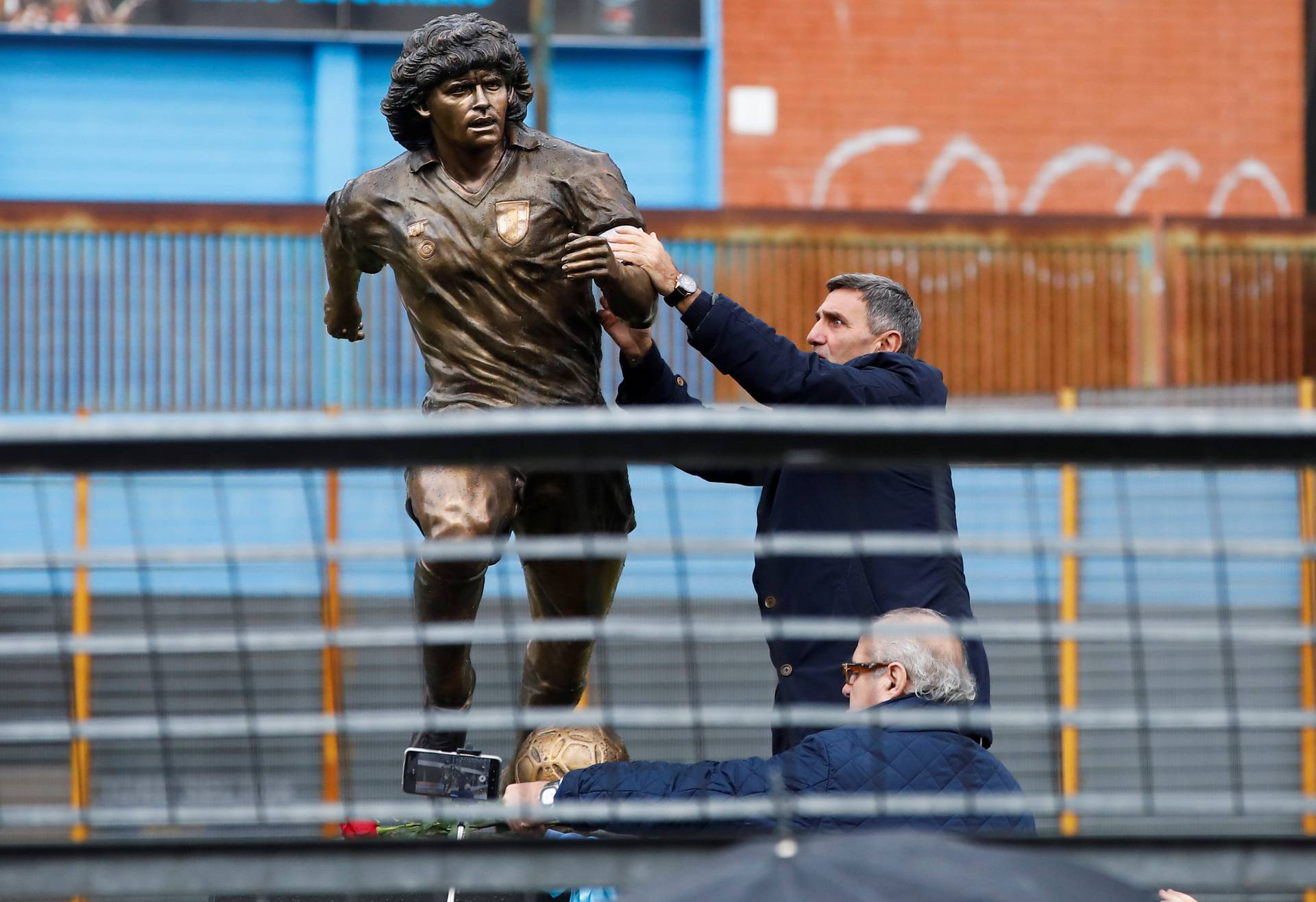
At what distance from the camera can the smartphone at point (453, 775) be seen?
3.59 m

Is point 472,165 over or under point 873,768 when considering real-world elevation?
over

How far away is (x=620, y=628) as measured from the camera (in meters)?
2.34

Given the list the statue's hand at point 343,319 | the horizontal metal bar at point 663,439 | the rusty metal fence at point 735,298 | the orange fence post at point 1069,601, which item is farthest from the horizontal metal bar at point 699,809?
the rusty metal fence at point 735,298

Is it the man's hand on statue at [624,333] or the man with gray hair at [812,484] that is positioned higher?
the man's hand on statue at [624,333]

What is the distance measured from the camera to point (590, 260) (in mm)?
4086

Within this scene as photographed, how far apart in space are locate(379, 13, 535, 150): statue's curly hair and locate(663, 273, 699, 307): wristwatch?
55cm

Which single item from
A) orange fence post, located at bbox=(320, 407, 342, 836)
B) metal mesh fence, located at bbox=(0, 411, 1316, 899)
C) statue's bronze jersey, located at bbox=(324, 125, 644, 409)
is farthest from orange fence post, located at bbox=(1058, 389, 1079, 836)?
statue's bronze jersey, located at bbox=(324, 125, 644, 409)

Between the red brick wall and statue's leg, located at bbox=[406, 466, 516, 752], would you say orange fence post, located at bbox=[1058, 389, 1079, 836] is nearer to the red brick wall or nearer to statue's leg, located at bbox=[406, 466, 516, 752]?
statue's leg, located at bbox=[406, 466, 516, 752]

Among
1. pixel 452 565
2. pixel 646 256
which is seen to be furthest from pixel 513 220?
pixel 452 565

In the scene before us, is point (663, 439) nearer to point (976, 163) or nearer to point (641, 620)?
point (641, 620)

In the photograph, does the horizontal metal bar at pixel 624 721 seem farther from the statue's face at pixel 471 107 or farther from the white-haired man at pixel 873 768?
the statue's face at pixel 471 107

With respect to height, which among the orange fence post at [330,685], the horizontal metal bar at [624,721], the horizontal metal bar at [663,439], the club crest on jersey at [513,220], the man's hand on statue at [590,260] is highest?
the club crest on jersey at [513,220]

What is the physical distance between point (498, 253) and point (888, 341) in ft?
3.74

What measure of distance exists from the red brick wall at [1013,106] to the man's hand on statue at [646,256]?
11.7 metres
